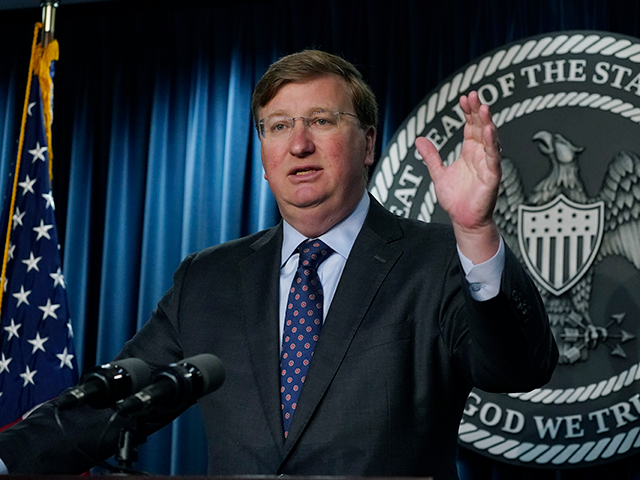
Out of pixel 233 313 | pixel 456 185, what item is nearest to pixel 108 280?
pixel 233 313

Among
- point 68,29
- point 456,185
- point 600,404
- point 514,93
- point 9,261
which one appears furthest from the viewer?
point 68,29

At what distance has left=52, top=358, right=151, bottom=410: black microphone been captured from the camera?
1.16 m

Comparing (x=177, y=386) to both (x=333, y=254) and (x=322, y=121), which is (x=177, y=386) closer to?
(x=333, y=254)

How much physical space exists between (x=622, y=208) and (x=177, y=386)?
257cm

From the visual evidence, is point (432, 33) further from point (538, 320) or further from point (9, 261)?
point (538, 320)

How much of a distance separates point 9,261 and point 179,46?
1398 millimetres

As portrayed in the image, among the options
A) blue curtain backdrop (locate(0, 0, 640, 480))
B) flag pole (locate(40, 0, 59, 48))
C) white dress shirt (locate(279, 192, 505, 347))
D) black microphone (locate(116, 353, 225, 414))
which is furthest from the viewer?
flag pole (locate(40, 0, 59, 48))

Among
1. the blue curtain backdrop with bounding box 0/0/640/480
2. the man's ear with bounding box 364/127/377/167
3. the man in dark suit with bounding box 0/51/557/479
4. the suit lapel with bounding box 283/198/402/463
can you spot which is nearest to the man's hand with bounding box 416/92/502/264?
the man in dark suit with bounding box 0/51/557/479

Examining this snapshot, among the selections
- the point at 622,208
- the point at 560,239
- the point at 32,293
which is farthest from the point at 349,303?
the point at 32,293

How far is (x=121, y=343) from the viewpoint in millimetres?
4016

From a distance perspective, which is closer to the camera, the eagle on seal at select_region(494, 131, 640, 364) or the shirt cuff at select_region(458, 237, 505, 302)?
the shirt cuff at select_region(458, 237, 505, 302)

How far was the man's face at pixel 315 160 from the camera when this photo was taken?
198 cm

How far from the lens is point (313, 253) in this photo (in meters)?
1.98

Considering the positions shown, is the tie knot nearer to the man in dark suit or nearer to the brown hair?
the man in dark suit
